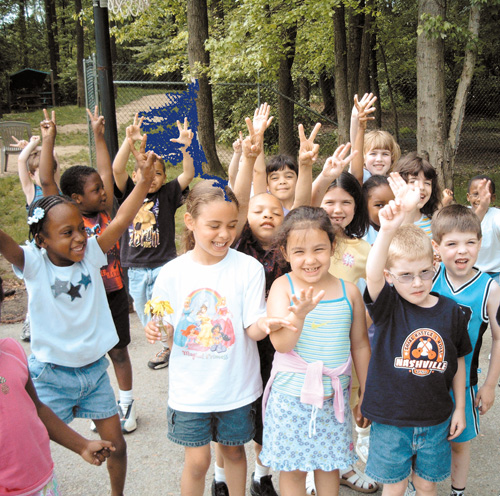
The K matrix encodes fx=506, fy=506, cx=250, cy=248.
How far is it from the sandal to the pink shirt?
1.64 meters

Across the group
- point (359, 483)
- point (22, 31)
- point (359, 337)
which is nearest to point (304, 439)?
point (359, 337)

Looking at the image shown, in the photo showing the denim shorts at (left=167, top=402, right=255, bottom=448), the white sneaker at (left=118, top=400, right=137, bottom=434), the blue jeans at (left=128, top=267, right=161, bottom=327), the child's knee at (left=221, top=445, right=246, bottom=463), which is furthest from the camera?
the blue jeans at (left=128, top=267, right=161, bottom=327)

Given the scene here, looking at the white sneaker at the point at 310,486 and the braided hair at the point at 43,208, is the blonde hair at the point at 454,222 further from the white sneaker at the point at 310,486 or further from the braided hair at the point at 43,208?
the braided hair at the point at 43,208

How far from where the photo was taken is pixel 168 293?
7.54 feet

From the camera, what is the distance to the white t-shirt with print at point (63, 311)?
7.50 ft

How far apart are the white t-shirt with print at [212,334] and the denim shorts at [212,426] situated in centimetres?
5

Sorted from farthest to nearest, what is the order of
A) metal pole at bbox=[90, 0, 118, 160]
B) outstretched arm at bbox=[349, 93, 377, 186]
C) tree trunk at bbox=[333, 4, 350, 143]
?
tree trunk at bbox=[333, 4, 350, 143]
metal pole at bbox=[90, 0, 118, 160]
outstretched arm at bbox=[349, 93, 377, 186]

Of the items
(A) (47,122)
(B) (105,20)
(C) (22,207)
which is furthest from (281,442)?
Result: (C) (22,207)

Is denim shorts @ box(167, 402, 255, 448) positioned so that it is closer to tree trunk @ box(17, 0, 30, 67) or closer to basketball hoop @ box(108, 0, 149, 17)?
basketball hoop @ box(108, 0, 149, 17)

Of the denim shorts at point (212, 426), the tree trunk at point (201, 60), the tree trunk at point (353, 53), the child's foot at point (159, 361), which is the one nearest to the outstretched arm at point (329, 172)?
the denim shorts at point (212, 426)

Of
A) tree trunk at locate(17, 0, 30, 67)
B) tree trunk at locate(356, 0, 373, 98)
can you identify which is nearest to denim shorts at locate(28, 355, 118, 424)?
tree trunk at locate(356, 0, 373, 98)

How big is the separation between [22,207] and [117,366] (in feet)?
23.4

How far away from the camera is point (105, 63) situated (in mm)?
4605

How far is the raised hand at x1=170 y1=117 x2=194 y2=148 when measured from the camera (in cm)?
261
